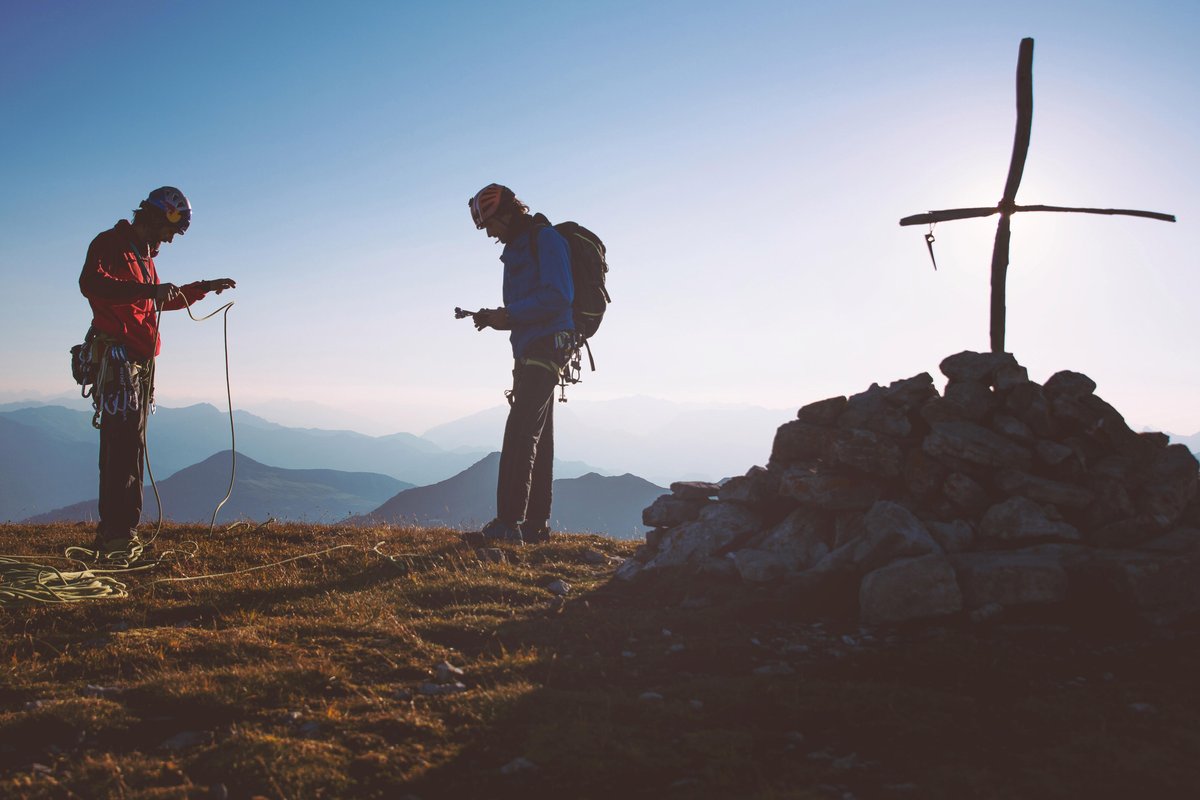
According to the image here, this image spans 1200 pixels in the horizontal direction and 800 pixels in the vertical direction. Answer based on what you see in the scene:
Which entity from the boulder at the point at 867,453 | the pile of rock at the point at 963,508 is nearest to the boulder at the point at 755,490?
the pile of rock at the point at 963,508

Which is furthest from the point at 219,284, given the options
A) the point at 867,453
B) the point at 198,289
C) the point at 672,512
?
the point at 867,453

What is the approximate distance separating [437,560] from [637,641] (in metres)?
4.13

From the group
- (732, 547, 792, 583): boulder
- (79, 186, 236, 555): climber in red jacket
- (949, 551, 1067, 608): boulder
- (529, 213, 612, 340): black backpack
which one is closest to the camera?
(949, 551, 1067, 608): boulder

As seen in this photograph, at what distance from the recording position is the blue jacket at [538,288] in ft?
35.9

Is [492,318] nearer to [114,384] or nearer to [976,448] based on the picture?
[114,384]

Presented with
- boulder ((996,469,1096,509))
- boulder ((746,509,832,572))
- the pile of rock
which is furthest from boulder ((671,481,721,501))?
boulder ((996,469,1096,509))

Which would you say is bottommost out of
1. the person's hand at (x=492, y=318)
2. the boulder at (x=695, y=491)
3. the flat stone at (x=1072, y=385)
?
the boulder at (x=695, y=491)

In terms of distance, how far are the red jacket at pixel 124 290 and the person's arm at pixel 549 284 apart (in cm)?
459

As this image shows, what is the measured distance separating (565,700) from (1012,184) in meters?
11.5

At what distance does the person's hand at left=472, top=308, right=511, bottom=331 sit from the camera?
1112 centimetres

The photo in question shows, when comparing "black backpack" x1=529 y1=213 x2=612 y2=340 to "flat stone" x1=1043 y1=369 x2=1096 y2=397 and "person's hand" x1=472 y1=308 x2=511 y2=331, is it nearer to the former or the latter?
"person's hand" x1=472 y1=308 x2=511 y2=331

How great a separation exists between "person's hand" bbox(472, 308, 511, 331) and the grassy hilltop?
13.7ft

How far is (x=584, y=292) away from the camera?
11.8m

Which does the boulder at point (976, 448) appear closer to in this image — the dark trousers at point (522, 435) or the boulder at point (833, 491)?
the boulder at point (833, 491)
